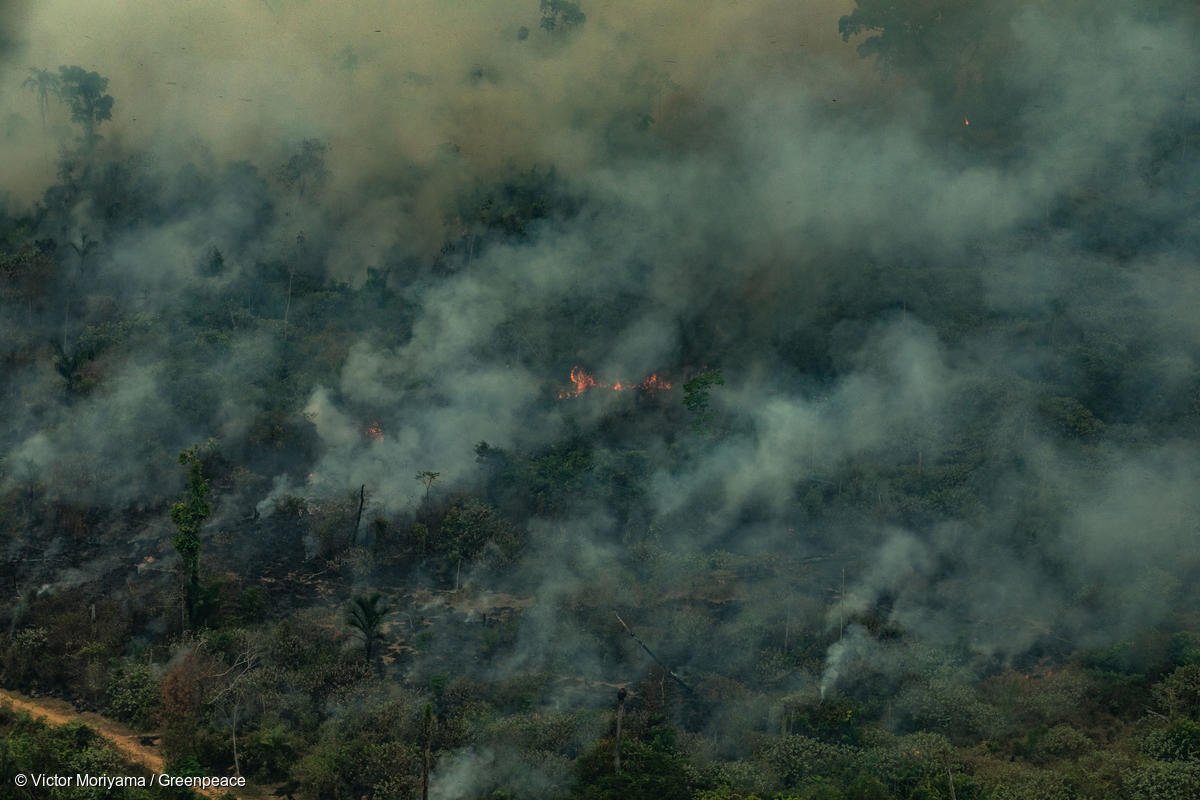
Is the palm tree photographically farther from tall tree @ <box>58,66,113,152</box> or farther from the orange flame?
tall tree @ <box>58,66,113,152</box>

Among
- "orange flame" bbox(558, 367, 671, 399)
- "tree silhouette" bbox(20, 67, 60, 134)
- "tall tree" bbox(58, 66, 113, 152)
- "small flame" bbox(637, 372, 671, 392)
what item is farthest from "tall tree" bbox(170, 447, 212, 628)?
"tree silhouette" bbox(20, 67, 60, 134)

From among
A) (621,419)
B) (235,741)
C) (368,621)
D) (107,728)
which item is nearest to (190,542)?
(107,728)

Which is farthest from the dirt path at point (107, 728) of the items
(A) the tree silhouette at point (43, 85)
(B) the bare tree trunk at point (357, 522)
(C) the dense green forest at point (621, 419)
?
(A) the tree silhouette at point (43, 85)

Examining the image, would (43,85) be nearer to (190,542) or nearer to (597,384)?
(597,384)

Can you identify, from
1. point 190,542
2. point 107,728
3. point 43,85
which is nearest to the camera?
point 107,728

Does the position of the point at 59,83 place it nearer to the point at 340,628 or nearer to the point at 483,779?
the point at 340,628
